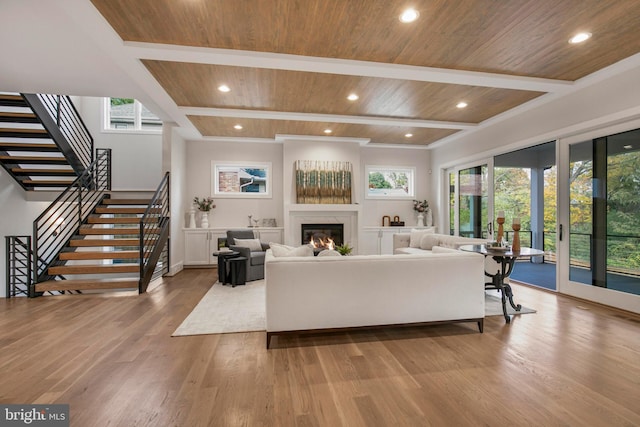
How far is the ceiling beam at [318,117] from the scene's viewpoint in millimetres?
5344

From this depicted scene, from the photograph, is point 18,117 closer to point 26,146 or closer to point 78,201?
point 26,146

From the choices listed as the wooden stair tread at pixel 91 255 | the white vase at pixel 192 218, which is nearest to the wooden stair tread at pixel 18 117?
the wooden stair tread at pixel 91 255

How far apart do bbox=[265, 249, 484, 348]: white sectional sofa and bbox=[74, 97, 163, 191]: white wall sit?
5.89 metres

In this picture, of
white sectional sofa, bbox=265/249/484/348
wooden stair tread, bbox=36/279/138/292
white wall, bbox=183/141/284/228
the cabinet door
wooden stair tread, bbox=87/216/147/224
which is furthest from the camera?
white wall, bbox=183/141/284/228

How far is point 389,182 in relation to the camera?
822 cm

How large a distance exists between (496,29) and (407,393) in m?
3.27

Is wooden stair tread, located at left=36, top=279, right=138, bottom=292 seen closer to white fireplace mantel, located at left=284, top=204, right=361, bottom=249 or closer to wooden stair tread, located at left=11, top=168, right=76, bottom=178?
wooden stair tread, located at left=11, top=168, right=76, bottom=178

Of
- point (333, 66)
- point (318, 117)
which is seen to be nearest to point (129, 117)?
point (318, 117)

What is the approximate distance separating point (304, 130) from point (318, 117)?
102 cm

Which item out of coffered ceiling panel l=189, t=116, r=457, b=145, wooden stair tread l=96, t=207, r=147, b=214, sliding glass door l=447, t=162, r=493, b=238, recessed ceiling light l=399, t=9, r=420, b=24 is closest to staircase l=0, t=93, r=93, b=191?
wooden stair tread l=96, t=207, r=147, b=214

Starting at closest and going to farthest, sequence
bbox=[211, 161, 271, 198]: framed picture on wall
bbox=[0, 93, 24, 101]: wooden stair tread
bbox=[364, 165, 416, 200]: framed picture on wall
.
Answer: bbox=[0, 93, 24, 101]: wooden stair tread, bbox=[211, 161, 271, 198]: framed picture on wall, bbox=[364, 165, 416, 200]: framed picture on wall

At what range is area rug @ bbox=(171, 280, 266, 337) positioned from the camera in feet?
10.5

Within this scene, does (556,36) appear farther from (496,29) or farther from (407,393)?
(407,393)

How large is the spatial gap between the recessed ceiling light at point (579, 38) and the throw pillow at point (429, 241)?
3573 mm
